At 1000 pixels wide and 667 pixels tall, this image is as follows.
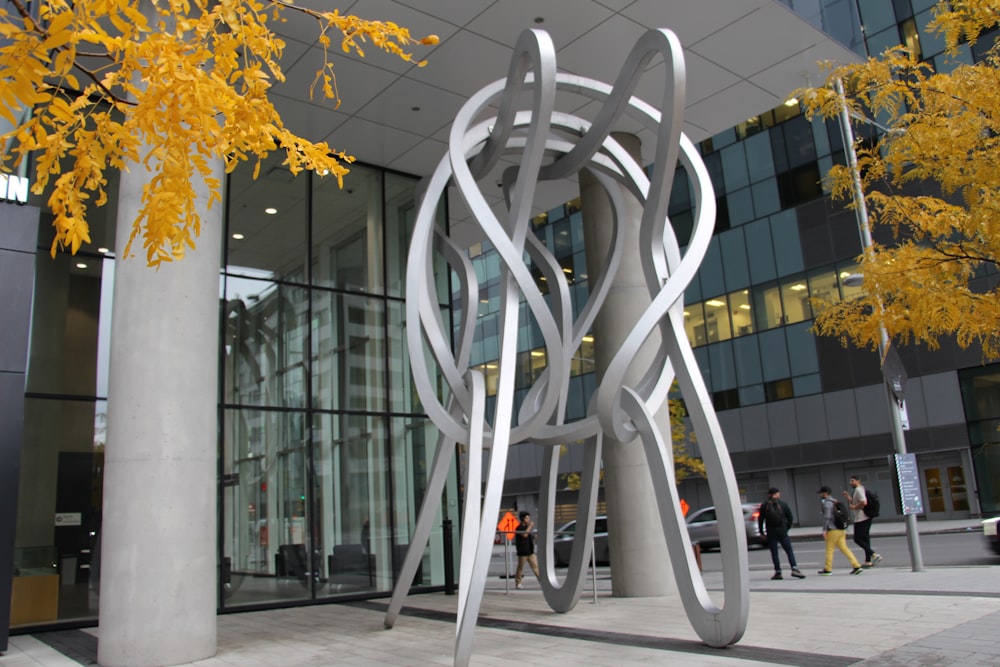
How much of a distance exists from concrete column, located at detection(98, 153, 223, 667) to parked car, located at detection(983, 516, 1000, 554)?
12862 mm

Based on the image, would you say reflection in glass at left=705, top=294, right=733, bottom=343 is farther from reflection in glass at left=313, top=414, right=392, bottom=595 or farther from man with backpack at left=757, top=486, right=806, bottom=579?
reflection in glass at left=313, top=414, right=392, bottom=595

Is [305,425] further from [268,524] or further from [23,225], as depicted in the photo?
[23,225]

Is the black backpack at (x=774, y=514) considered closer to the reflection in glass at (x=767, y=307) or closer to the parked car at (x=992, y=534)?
the parked car at (x=992, y=534)

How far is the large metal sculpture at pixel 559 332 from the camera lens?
7363 mm

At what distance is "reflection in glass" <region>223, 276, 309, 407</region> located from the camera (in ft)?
45.0

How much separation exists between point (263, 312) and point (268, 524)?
11.9ft

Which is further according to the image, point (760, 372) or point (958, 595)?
point (760, 372)

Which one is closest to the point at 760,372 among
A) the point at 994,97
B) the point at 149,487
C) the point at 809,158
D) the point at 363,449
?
the point at 809,158

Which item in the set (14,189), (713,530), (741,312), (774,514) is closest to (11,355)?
(14,189)

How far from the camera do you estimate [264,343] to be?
554 inches

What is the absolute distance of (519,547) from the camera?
16.6 meters

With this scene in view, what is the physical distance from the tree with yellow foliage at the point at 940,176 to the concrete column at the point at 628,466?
3.19m

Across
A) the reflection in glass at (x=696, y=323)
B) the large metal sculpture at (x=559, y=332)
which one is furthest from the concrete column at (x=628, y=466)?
the reflection in glass at (x=696, y=323)

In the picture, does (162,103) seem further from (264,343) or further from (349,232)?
(349,232)
